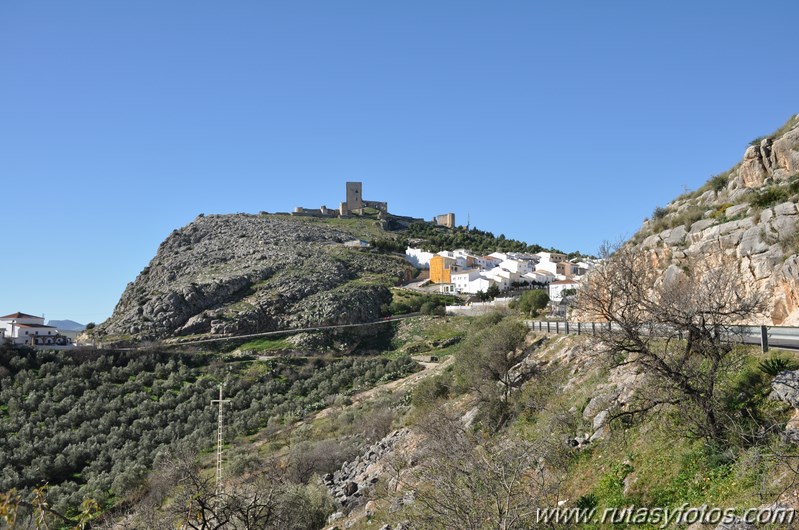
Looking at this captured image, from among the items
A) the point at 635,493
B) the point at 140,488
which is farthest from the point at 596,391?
the point at 140,488

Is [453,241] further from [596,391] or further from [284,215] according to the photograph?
[596,391]

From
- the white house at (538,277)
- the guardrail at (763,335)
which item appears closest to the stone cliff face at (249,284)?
the white house at (538,277)

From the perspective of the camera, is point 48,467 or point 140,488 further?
point 48,467

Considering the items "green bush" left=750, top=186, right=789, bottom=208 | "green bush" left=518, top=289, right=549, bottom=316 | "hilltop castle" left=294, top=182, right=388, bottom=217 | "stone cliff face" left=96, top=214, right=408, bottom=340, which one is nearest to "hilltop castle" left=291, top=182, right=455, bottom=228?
"hilltop castle" left=294, top=182, right=388, bottom=217

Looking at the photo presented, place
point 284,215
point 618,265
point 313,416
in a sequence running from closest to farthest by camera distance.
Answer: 1. point 618,265
2. point 313,416
3. point 284,215

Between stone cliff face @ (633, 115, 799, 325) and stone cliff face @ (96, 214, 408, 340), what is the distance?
1558 inches

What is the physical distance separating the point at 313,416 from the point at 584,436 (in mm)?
26304

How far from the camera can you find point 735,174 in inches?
1036

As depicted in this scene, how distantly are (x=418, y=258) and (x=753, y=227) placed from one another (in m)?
70.1

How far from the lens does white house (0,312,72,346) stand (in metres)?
51.4

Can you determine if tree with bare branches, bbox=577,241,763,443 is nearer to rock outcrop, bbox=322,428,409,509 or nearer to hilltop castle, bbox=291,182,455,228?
rock outcrop, bbox=322,428,409,509

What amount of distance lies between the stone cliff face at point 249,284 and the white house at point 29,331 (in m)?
5.19

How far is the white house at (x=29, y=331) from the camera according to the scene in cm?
5144

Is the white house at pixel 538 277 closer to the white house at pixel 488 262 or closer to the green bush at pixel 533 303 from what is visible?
the white house at pixel 488 262
